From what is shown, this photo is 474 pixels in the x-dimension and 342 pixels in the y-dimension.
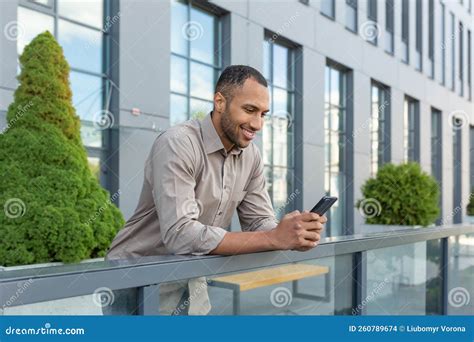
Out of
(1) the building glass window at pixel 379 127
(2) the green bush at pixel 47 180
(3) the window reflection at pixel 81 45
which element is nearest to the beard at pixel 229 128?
(2) the green bush at pixel 47 180

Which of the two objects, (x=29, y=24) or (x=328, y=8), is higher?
(x=328, y=8)

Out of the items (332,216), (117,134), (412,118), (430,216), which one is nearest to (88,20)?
(117,134)

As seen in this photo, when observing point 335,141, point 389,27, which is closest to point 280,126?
point 335,141

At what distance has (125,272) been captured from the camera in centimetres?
165

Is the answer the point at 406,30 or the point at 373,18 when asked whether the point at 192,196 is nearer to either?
the point at 373,18

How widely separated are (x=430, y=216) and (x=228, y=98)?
8.78 m

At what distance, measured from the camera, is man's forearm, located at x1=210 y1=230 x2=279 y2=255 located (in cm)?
200

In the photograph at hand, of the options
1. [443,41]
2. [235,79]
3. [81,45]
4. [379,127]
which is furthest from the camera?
[443,41]

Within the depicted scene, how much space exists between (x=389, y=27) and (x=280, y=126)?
753 centimetres

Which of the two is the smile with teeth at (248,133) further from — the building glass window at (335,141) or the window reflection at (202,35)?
the building glass window at (335,141)

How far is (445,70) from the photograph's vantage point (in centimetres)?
2302

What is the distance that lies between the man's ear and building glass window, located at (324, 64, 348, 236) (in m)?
12.4

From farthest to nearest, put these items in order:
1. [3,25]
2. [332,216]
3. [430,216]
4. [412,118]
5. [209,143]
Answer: [412,118] < [332,216] < [430,216] < [3,25] < [209,143]

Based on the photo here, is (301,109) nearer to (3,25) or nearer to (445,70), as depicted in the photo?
(3,25)
